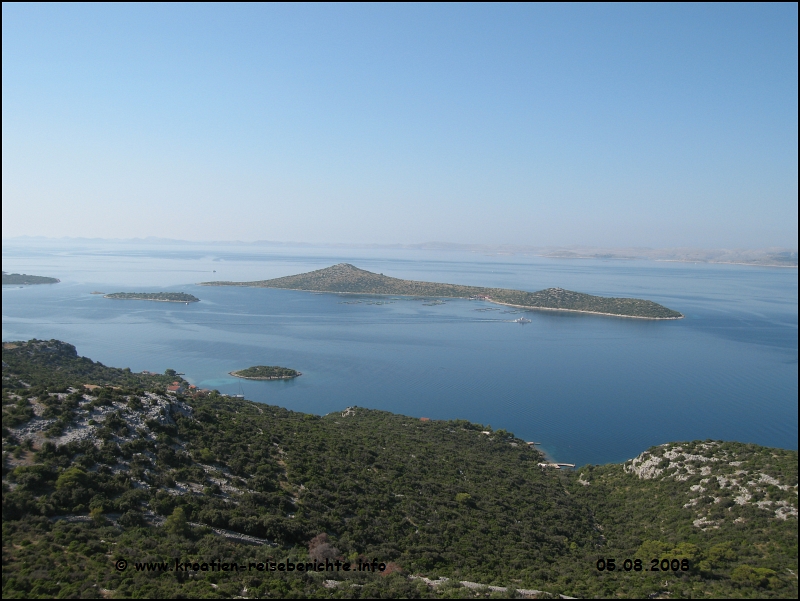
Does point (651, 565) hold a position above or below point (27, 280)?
below

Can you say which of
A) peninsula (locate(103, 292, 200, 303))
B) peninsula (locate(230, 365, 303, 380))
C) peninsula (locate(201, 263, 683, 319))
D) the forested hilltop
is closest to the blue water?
peninsula (locate(230, 365, 303, 380))

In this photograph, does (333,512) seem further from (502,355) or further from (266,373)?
(502,355)

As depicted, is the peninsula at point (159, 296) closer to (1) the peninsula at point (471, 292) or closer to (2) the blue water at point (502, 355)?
(2) the blue water at point (502, 355)

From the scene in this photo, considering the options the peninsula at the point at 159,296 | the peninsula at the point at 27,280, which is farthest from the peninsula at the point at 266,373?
the peninsula at the point at 159,296

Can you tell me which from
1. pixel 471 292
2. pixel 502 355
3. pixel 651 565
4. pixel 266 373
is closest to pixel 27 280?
pixel 266 373

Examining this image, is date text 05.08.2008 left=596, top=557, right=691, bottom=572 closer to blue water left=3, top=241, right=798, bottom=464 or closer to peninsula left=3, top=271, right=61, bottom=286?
blue water left=3, top=241, right=798, bottom=464

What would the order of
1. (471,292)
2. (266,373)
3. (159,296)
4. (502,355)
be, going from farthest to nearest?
(471,292) < (159,296) < (502,355) < (266,373)
